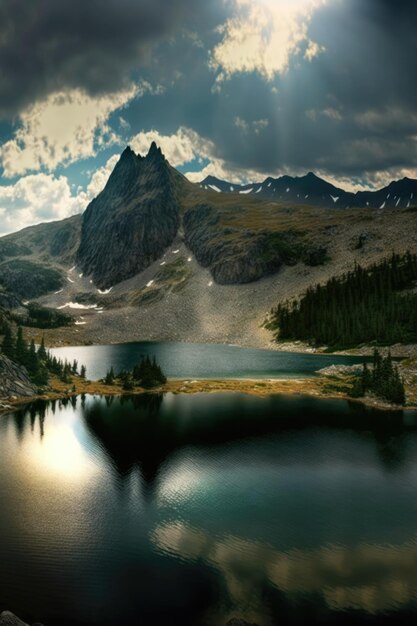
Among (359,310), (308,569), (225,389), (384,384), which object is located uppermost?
(359,310)

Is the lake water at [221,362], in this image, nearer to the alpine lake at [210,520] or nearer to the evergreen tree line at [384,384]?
the evergreen tree line at [384,384]

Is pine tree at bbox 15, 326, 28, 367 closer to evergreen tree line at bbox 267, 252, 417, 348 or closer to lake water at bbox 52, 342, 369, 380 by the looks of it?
lake water at bbox 52, 342, 369, 380

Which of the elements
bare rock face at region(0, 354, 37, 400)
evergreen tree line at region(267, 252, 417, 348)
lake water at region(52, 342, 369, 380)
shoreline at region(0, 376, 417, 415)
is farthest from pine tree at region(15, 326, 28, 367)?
evergreen tree line at region(267, 252, 417, 348)

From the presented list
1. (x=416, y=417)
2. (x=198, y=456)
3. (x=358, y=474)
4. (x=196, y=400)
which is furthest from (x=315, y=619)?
(x=196, y=400)

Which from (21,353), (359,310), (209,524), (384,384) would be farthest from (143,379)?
(359,310)

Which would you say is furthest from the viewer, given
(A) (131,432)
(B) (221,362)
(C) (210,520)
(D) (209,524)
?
(B) (221,362)

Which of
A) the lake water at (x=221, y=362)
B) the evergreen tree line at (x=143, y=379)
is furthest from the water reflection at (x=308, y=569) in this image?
the lake water at (x=221, y=362)

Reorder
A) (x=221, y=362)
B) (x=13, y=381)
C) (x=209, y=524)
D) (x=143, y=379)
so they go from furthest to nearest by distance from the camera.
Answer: (x=221, y=362), (x=143, y=379), (x=13, y=381), (x=209, y=524)

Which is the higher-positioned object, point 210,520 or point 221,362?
point 221,362

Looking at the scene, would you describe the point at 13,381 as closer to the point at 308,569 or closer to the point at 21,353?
the point at 21,353
